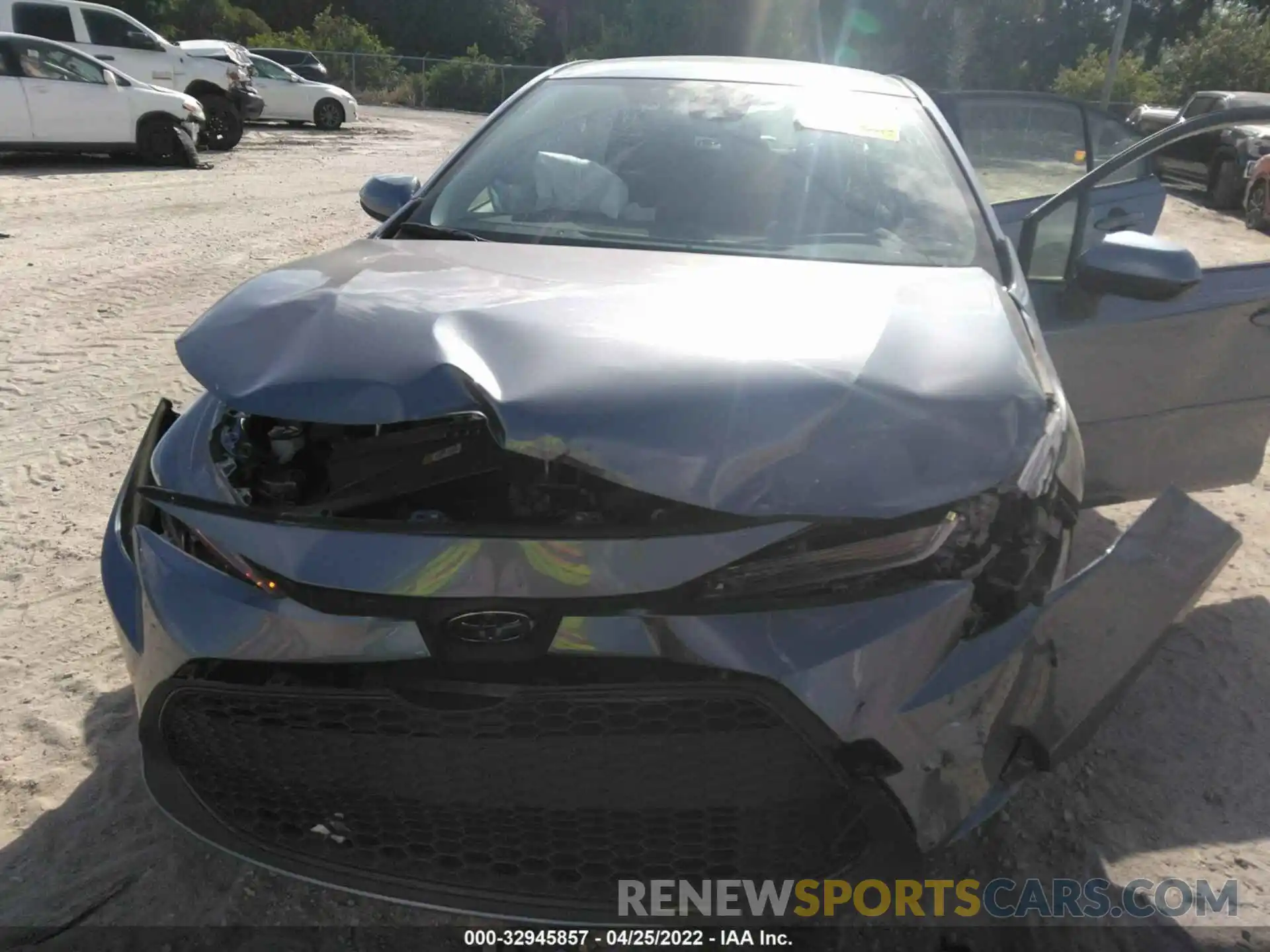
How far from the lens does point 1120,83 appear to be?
31.1 m

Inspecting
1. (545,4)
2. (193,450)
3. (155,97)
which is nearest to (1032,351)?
(193,450)

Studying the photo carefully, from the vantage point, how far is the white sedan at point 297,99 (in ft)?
68.8

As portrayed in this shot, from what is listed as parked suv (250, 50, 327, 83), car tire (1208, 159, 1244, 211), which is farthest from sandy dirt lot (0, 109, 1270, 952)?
parked suv (250, 50, 327, 83)

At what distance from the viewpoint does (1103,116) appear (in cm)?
491

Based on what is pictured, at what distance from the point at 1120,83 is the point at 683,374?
3474 centimetres

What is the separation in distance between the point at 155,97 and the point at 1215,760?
43.4 ft

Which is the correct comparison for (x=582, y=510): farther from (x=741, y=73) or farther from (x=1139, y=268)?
(x=741, y=73)

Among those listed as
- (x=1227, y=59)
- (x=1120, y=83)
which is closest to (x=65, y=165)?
(x=1227, y=59)

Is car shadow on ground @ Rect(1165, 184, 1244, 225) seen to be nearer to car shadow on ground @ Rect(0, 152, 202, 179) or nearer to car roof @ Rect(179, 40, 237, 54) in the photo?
car shadow on ground @ Rect(0, 152, 202, 179)

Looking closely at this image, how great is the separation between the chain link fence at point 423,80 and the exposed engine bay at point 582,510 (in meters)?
36.3

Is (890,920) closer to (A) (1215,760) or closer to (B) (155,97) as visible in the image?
(A) (1215,760)

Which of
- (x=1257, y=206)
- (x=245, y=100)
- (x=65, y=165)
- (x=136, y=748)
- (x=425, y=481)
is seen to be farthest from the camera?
(x=245, y=100)

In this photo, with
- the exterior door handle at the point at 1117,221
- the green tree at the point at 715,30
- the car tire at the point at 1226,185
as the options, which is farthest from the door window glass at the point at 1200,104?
the green tree at the point at 715,30

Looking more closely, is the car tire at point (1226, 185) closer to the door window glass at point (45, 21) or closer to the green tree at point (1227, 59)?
the green tree at point (1227, 59)
